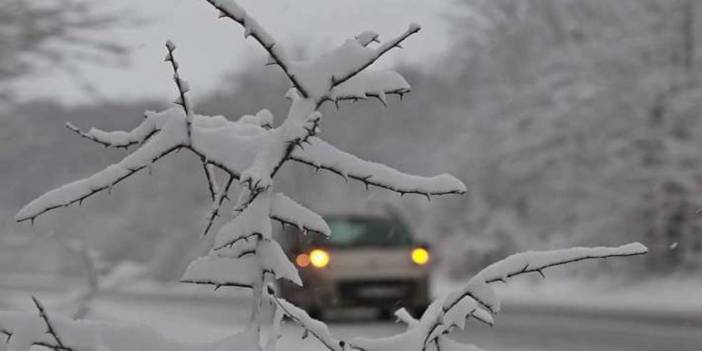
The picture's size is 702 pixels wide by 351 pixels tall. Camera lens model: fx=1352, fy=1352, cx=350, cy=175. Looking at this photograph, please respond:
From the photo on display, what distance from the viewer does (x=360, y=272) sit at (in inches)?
650

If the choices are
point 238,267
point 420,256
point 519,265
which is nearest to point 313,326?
point 238,267

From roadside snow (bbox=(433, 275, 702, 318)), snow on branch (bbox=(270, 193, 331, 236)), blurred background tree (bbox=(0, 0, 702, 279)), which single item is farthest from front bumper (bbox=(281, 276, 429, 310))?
snow on branch (bbox=(270, 193, 331, 236))

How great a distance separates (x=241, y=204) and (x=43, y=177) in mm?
7074

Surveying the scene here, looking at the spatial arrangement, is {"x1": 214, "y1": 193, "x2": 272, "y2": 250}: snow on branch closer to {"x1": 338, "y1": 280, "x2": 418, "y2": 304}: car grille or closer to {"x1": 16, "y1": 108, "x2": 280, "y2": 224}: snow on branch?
{"x1": 16, "y1": 108, "x2": 280, "y2": 224}: snow on branch

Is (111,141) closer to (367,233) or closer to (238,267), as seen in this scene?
(238,267)

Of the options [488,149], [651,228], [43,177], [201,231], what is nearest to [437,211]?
[488,149]

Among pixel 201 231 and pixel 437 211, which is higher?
pixel 437 211

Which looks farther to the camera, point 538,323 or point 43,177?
point 538,323

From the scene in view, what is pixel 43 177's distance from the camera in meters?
8.74

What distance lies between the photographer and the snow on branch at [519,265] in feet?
6.30

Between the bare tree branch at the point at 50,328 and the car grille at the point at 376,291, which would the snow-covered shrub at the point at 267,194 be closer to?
the bare tree branch at the point at 50,328

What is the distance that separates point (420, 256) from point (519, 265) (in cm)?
1500

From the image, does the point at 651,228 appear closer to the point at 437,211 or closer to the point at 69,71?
the point at 437,211

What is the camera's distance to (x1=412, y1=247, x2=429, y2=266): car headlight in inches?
664
